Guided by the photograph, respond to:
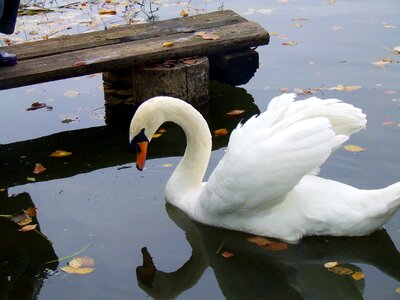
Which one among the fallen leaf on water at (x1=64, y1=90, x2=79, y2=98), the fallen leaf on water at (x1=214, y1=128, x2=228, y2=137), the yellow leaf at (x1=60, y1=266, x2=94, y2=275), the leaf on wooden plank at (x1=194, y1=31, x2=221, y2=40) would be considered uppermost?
the leaf on wooden plank at (x1=194, y1=31, x2=221, y2=40)

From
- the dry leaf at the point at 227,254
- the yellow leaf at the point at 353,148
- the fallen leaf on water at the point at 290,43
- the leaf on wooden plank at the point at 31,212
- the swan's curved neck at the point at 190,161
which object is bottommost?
the leaf on wooden plank at the point at 31,212

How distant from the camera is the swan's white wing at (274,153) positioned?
4117 mm

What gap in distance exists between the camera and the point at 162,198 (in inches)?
204

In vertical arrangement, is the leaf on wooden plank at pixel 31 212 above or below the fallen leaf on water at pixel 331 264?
below

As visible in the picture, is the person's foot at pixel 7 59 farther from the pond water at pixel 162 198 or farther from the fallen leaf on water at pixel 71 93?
the fallen leaf on water at pixel 71 93

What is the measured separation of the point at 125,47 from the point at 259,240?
2.77 meters

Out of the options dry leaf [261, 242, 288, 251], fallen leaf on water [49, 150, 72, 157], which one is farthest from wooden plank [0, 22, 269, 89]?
dry leaf [261, 242, 288, 251]

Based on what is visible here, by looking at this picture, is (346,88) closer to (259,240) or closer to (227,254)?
(259,240)

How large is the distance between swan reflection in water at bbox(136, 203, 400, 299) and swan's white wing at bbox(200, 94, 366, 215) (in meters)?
0.27

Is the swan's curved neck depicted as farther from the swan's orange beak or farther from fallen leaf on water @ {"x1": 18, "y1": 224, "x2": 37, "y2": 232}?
fallen leaf on water @ {"x1": 18, "y1": 224, "x2": 37, "y2": 232}

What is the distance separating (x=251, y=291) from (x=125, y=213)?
1.22 metres

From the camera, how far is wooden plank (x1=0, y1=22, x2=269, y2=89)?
20.1 feet

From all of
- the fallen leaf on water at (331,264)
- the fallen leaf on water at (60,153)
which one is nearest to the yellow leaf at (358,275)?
the fallen leaf on water at (331,264)

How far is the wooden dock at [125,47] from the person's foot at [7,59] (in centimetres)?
6
